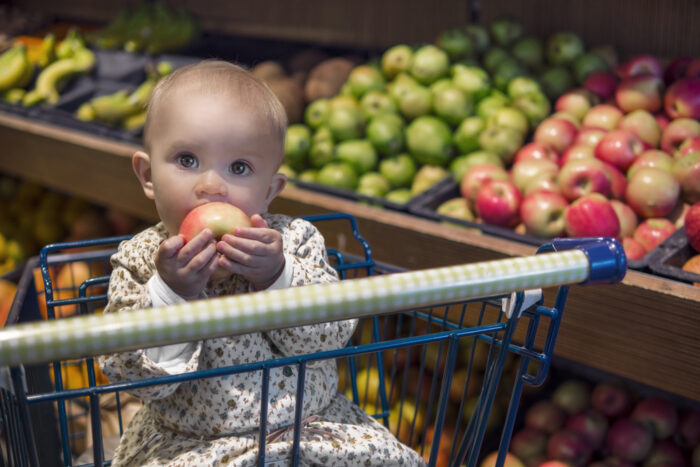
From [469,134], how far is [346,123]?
0.41 m

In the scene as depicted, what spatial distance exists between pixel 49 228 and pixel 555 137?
2.01 meters

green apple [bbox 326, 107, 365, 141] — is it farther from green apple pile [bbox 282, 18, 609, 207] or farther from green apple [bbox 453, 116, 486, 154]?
green apple [bbox 453, 116, 486, 154]

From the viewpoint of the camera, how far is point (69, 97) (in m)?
2.78

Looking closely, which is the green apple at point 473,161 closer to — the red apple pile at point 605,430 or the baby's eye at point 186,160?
the red apple pile at point 605,430

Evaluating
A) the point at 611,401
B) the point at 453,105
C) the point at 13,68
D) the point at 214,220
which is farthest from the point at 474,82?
the point at 13,68

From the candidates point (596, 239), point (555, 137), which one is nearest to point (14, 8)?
point (555, 137)

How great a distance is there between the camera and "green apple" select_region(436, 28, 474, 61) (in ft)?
7.70

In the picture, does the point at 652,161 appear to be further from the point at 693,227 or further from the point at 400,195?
the point at 400,195

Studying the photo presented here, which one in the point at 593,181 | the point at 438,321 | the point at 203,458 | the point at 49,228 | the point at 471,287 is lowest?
the point at 49,228

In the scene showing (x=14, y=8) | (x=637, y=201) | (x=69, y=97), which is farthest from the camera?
(x=14, y=8)

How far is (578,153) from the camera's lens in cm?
182

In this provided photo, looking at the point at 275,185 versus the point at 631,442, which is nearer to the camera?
the point at 275,185

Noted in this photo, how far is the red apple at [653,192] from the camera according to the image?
161cm

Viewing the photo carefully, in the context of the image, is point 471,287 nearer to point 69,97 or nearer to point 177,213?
point 177,213
